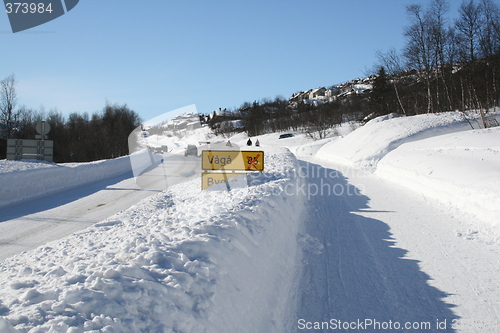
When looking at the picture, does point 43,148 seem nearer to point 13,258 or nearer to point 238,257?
point 13,258

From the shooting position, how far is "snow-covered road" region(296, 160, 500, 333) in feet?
13.2

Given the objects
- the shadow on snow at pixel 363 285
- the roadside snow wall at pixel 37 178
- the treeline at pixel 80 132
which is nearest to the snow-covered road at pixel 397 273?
the shadow on snow at pixel 363 285

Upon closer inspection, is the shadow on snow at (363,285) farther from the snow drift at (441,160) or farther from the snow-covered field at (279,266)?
the snow drift at (441,160)

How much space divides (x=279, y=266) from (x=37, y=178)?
12742 mm

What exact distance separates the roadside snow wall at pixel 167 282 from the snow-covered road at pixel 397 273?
0.56 meters

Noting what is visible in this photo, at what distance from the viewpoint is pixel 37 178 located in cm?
1368

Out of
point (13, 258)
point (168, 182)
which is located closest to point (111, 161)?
point (168, 182)

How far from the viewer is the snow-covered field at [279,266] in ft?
9.18

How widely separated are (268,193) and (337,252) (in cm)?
234

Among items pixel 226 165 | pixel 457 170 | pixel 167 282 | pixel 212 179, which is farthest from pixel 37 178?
pixel 457 170

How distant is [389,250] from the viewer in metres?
6.15

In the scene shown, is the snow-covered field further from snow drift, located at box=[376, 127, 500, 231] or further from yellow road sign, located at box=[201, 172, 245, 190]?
yellow road sign, located at box=[201, 172, 245, 190]

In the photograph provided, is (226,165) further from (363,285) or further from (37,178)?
(37,178)

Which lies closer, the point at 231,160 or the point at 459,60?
the point at 231,160
